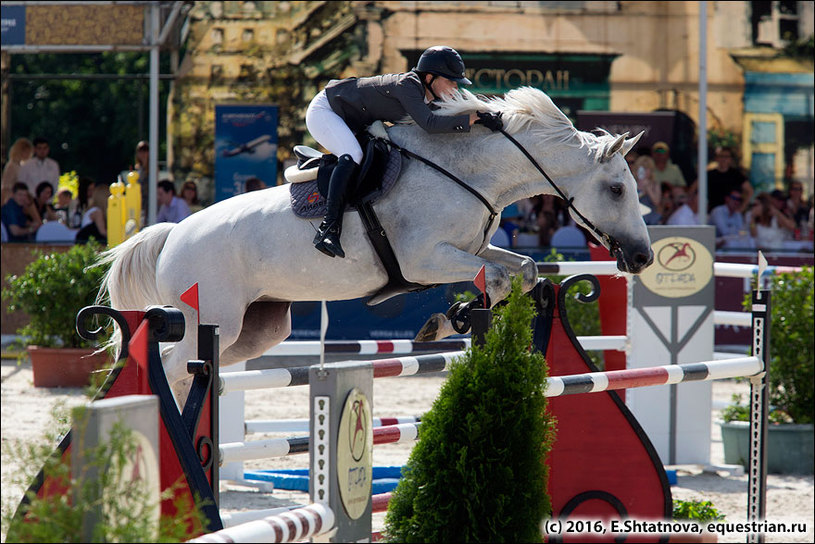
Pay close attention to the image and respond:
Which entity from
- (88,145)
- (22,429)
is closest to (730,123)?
(22,429)

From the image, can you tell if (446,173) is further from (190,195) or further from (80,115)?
(80,115)

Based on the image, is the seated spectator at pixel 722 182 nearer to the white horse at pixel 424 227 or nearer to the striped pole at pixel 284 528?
the white horse at pixel 424 227

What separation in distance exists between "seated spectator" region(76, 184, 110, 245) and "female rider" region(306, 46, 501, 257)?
636 centimetres

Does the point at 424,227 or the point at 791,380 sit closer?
the point at 424,227

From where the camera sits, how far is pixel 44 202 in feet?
36.2

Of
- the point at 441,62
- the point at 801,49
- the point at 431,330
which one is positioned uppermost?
the point at 801,49

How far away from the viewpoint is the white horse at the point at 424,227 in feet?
13.2

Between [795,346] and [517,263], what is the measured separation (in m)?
2.76

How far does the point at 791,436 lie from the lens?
19.8 ft

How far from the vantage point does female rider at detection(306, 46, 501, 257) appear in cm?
390

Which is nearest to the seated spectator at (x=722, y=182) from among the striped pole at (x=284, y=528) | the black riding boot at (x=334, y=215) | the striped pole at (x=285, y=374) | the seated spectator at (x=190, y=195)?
the seated spectator at (x=190, y=195)

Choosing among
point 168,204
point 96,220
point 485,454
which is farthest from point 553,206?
point 485,454

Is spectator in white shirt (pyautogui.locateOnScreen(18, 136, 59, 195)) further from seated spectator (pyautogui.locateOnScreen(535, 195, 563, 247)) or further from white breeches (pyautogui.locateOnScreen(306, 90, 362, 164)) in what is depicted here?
white breeches (pyautogui.locateOnScreen(306, 90, 362, 164))

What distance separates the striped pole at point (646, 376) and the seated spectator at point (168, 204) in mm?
7554
